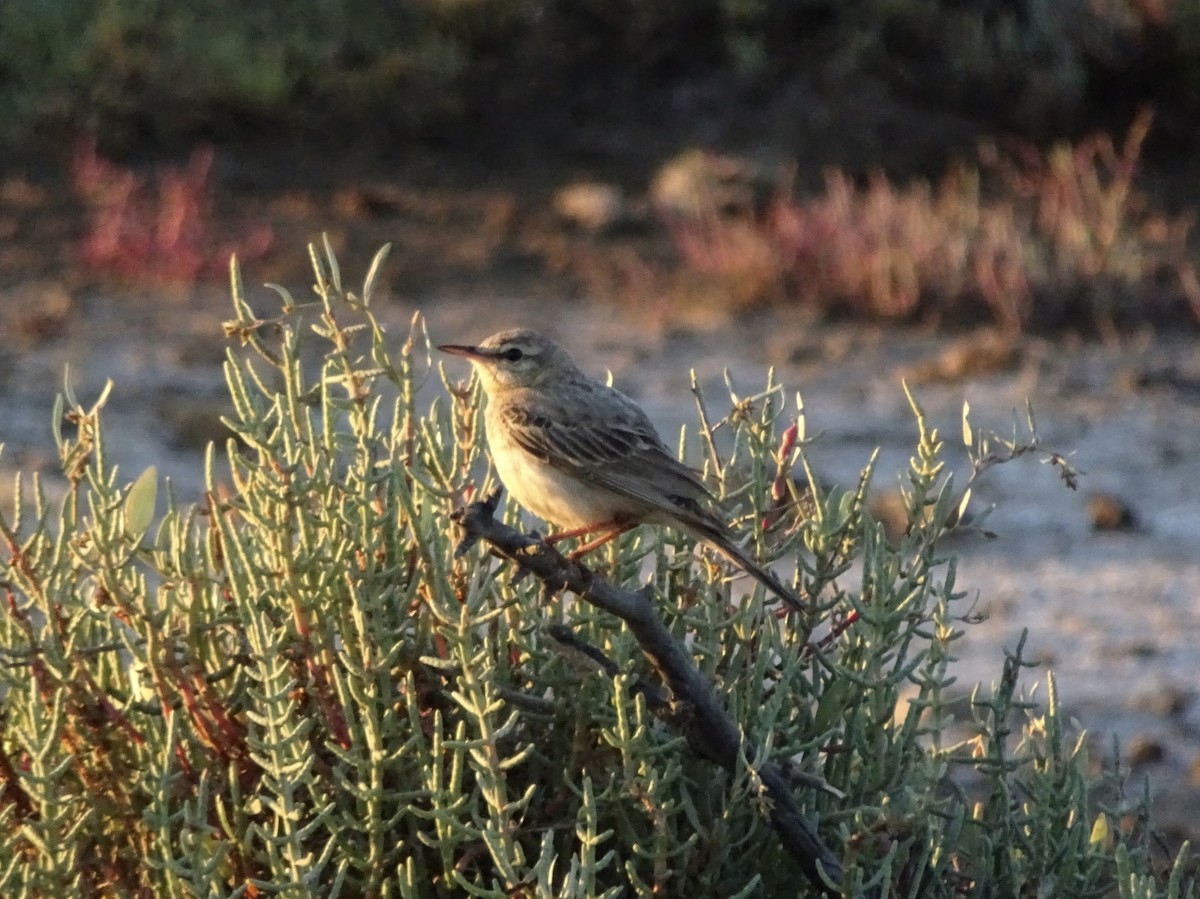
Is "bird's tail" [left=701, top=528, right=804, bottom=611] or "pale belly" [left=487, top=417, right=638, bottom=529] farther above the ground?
"bird's tail" [left=701, top=528, right=804, bottom=611]

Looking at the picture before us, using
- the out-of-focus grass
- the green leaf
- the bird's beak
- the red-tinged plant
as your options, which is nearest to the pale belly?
the bird's beak

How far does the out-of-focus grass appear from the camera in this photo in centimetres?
1155

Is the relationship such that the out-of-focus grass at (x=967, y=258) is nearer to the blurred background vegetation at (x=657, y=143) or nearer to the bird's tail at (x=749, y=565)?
the blurred background vegetation at (x=657, y=143)

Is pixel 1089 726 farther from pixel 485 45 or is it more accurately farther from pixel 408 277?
pixel 485 45

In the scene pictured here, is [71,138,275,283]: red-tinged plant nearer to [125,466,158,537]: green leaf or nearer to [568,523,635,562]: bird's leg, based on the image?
[568,523,635,562]: bird's leg

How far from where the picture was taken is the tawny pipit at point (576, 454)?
4.10 meters

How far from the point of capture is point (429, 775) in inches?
124

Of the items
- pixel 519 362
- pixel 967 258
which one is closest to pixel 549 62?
pixel 967 258

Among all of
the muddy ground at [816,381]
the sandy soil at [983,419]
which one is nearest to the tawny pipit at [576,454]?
the sandy soil at [983,419]

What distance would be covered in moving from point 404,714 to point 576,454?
1277 millimetres

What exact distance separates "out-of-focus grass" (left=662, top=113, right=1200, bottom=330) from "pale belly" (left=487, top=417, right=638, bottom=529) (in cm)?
750

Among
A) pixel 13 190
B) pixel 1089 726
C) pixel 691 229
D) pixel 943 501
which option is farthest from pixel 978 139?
pixel 943 501

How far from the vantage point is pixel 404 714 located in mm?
3367

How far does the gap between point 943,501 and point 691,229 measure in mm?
9729
